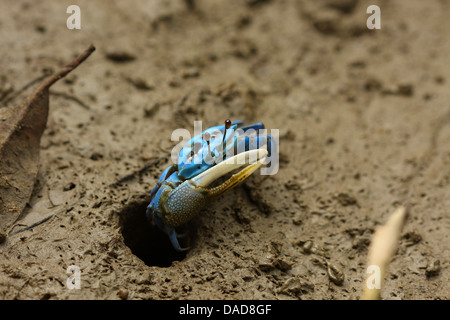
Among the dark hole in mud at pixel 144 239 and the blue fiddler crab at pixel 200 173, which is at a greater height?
the blue fiddler crab at pixel 200 173

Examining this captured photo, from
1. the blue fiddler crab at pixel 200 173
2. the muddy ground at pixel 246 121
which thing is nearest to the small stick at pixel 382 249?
the muddy ground at pixel 246 121

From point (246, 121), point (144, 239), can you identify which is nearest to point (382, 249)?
point (246, 121)

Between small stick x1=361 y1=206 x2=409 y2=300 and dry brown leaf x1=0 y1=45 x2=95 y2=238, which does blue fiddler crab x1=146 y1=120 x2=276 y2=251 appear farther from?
small stick x1=361 y1=206 x2=409 y2=300

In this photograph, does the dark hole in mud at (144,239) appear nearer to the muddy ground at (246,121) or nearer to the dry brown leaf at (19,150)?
the muddy ground at (246,121)

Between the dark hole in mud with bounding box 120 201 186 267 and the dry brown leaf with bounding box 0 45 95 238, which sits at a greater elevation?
the dry brown leaf with bounding box 0 45 95 238

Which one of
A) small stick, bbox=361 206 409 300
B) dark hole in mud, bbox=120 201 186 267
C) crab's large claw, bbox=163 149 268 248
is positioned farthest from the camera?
dark hole in mud, bbox=120 201 186 267

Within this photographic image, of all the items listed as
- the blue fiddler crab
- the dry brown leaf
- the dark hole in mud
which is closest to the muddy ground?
the dark hole in mud

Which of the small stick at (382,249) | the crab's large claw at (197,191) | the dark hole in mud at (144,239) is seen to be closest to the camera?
the crab's large claw at (197,191)
